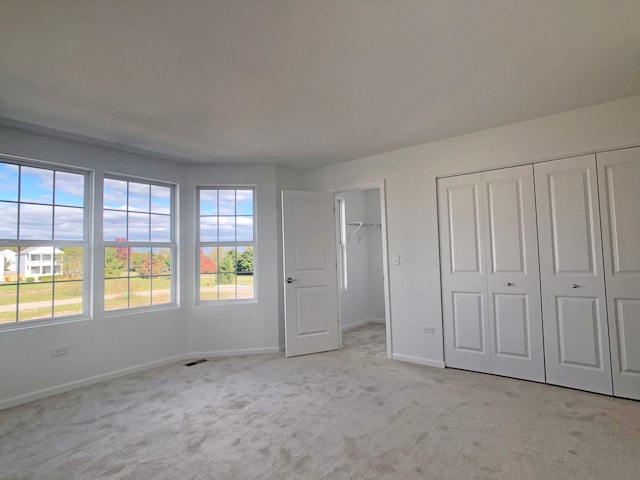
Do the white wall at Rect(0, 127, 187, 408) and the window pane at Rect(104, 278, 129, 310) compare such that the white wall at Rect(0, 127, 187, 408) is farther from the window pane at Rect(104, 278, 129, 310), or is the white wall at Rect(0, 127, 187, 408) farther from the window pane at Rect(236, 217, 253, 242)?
the window pane at Rect(236, 217, 253, 242)

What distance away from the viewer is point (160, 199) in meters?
4.33

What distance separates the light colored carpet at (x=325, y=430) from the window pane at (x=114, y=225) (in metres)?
1.54

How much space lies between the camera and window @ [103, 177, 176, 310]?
385 centimetres

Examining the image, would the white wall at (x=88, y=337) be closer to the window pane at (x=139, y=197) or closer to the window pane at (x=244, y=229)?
the window pane at (x=139, y=197)

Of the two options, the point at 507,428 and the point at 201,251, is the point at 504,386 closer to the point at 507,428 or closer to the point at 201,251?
the point at 507,428

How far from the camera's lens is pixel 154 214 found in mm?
4266

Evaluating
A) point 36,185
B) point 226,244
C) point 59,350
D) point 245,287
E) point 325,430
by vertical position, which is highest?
point 36,185

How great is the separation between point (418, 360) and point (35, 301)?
3895 millimetres

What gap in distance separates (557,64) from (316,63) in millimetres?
1584

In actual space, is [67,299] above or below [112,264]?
below

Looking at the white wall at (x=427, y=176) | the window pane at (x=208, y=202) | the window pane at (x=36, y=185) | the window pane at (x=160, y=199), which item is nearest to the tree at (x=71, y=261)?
the window pane at (x=36, y=185)

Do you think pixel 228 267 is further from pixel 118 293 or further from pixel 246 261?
pixel 118 293

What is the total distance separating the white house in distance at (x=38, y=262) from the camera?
10.7 ft

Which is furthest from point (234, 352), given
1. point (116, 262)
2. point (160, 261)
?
point (116, 262)
